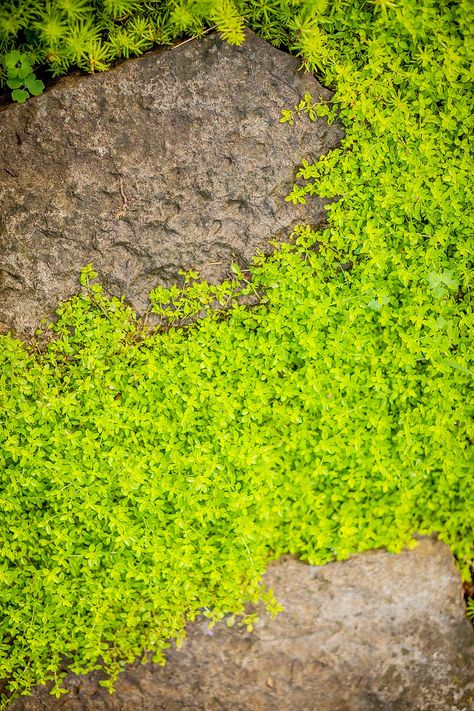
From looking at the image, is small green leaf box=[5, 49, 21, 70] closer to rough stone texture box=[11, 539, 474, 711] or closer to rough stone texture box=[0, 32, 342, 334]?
rough stone texture box=[0, 32, 342, 334]

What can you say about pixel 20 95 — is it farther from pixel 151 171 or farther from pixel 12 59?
pixel 151 171

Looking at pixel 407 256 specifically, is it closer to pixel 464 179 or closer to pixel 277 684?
pixel 464 179

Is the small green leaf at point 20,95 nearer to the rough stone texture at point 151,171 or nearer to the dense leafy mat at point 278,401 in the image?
the rough stone texture at point 151,171

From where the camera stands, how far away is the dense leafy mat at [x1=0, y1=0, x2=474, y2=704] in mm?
3115

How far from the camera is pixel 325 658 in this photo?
3207mm

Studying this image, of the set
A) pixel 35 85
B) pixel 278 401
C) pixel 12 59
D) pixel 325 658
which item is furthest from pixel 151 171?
pixel 325 658

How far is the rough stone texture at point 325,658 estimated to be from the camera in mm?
3184

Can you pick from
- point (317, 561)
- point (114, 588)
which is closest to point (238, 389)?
point (317, 561)

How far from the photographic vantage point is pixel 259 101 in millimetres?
3236

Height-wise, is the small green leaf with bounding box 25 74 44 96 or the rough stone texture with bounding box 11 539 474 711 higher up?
the small green leaf with bounding box 25 74 44 96

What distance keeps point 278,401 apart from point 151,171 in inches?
63.7

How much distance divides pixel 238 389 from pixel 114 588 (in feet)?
4.52

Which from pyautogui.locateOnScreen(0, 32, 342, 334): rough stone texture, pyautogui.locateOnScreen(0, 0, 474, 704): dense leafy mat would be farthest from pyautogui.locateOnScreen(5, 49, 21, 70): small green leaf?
pyautogui.locateOnScreen(0, 0, 474, 704): dense leafy mat

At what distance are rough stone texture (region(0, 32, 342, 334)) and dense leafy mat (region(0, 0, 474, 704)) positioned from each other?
0.15 metres
